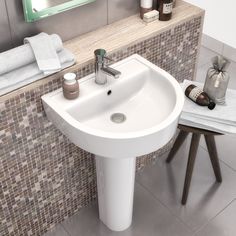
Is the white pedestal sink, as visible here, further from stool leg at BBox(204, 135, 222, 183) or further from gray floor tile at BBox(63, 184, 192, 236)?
stool leg at BBox(204, 135, 222, 183)

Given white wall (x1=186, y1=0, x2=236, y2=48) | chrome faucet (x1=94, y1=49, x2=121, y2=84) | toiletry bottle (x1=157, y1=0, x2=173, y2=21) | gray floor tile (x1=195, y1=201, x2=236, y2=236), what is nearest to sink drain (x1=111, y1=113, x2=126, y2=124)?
chrome faucet (x1=94, y1=49, x2=121, y2=84)

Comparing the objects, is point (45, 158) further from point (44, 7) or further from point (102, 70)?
point (44, 7)

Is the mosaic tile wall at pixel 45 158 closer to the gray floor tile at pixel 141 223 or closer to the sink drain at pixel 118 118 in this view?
the gray floor tile at pixel 141 223

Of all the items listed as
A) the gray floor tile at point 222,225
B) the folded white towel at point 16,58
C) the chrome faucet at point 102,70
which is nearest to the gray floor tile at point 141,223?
the gray floor tile at point 222,225

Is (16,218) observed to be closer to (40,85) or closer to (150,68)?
(40,85)

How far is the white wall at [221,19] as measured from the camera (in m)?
3.09

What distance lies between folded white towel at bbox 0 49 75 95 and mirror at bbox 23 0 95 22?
19cm

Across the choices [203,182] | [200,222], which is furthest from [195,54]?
[200,222]

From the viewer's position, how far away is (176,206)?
2.23m

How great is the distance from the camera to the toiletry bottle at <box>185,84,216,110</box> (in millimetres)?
1942

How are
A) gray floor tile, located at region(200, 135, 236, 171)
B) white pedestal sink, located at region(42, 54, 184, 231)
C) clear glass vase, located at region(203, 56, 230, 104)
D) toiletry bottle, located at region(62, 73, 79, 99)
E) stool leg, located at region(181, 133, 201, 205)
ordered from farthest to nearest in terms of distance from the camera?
gray floor tile, located at region(200, 135, 236, 171), stool leg, located at region(181, 133, 201, 205), clear glass vase, located at region(203, 56, 230, 104), toiletry bottle, located at region(62, 73, 79, 99), white pedestal sink, located at region(42, 54, 184, 231)

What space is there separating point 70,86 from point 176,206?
1.05 meters

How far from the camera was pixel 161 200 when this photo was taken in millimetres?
2256

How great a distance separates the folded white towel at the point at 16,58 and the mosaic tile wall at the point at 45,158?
0.11m
